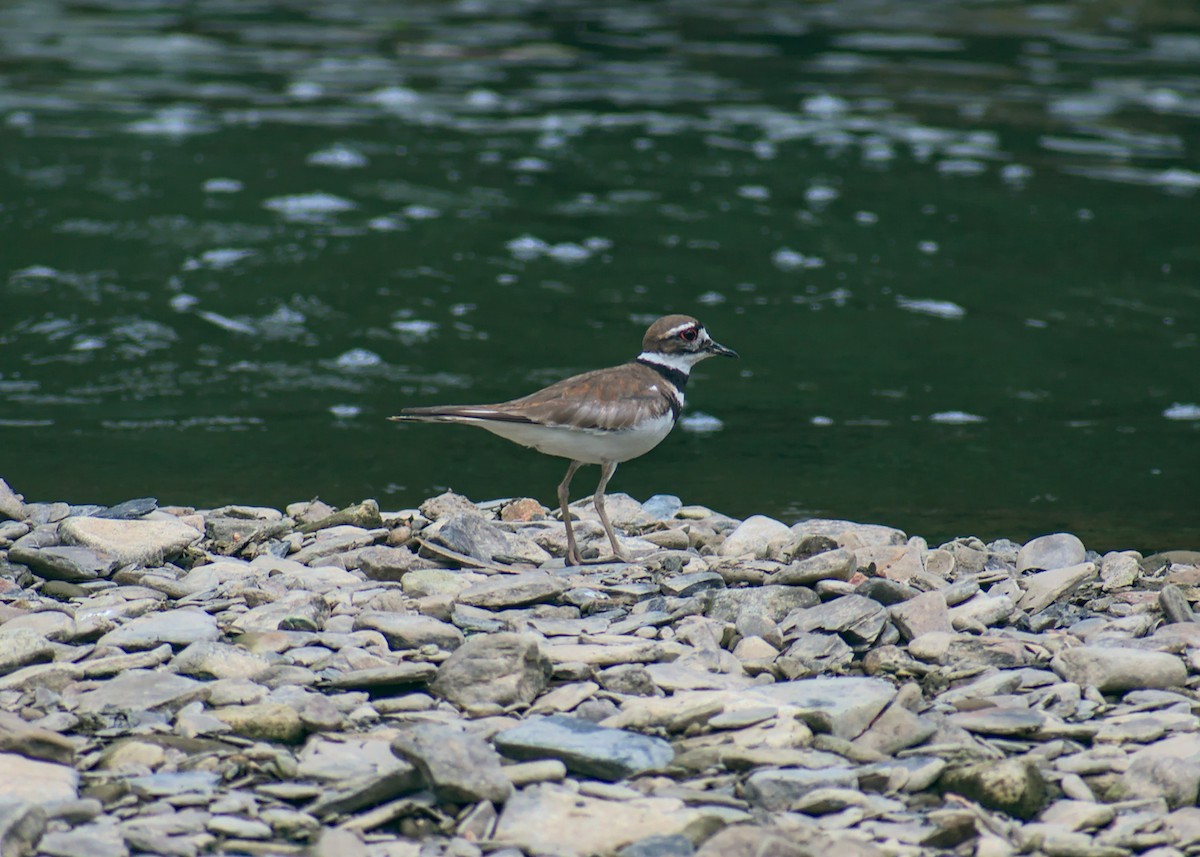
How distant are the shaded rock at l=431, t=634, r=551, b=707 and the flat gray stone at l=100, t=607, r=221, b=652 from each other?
1.15m

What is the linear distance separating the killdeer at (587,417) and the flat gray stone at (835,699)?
2123 mm

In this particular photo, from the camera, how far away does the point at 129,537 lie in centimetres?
779

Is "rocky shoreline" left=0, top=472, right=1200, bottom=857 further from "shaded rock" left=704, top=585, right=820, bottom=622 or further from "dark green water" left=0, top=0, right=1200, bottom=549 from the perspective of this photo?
"dark green water" left=0, top=0, right=1200, bottom=549

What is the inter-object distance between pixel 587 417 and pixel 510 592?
4.05 feet

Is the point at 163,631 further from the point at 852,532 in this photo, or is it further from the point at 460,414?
the point at 852,532

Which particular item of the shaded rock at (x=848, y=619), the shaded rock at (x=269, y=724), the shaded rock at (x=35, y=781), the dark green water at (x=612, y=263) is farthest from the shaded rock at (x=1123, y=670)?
the shaded rock at (x=35, y=781)

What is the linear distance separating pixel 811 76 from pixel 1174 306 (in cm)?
1120

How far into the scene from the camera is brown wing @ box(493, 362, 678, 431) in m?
7.91

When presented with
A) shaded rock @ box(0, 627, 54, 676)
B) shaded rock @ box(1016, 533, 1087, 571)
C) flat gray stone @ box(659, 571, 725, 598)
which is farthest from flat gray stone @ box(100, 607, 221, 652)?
shaded rock @ box(1016, 533, 1087, 571)

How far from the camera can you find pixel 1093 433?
12.0 meters

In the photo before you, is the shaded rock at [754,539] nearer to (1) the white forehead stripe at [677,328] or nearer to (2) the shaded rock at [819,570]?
(2) the shaded rock at [819,570]

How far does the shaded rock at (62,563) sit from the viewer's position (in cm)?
742

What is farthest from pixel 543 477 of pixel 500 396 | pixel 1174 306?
pixel 1174 306

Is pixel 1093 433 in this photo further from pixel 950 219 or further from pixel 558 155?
pixel 558 155
